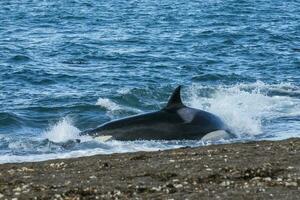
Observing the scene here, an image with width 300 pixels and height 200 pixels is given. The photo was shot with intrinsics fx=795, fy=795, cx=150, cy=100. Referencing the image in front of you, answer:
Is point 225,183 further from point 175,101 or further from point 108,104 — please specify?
point 108,104

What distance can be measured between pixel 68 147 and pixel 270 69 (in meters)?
16.7

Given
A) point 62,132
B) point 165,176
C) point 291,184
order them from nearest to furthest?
point 291,184 → point 165,176 → point 62,132

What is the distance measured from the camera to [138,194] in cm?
1157

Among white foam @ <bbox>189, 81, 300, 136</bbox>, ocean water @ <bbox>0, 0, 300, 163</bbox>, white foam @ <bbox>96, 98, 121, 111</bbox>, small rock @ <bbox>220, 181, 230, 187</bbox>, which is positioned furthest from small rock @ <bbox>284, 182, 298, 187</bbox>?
white foam @ <bbox>96, 98, 121, 111</bbox>

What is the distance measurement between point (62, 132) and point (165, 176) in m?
8.34

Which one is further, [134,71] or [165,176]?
[134,71]

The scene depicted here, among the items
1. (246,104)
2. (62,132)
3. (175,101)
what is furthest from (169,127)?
(246,104)

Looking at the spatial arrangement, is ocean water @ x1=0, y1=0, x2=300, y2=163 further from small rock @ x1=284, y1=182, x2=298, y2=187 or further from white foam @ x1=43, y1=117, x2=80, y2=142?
small rock @ x1=284, y1=182, x2=298, y2=187

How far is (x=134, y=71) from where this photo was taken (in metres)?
33.2

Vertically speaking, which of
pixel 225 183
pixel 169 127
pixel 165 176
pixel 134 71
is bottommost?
pixel 134 71

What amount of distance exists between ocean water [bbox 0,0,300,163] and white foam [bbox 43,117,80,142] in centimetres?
4

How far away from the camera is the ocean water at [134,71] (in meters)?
21.4

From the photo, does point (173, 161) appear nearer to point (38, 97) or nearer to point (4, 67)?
point (38, 97)

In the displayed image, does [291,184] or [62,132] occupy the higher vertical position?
[291,184]
